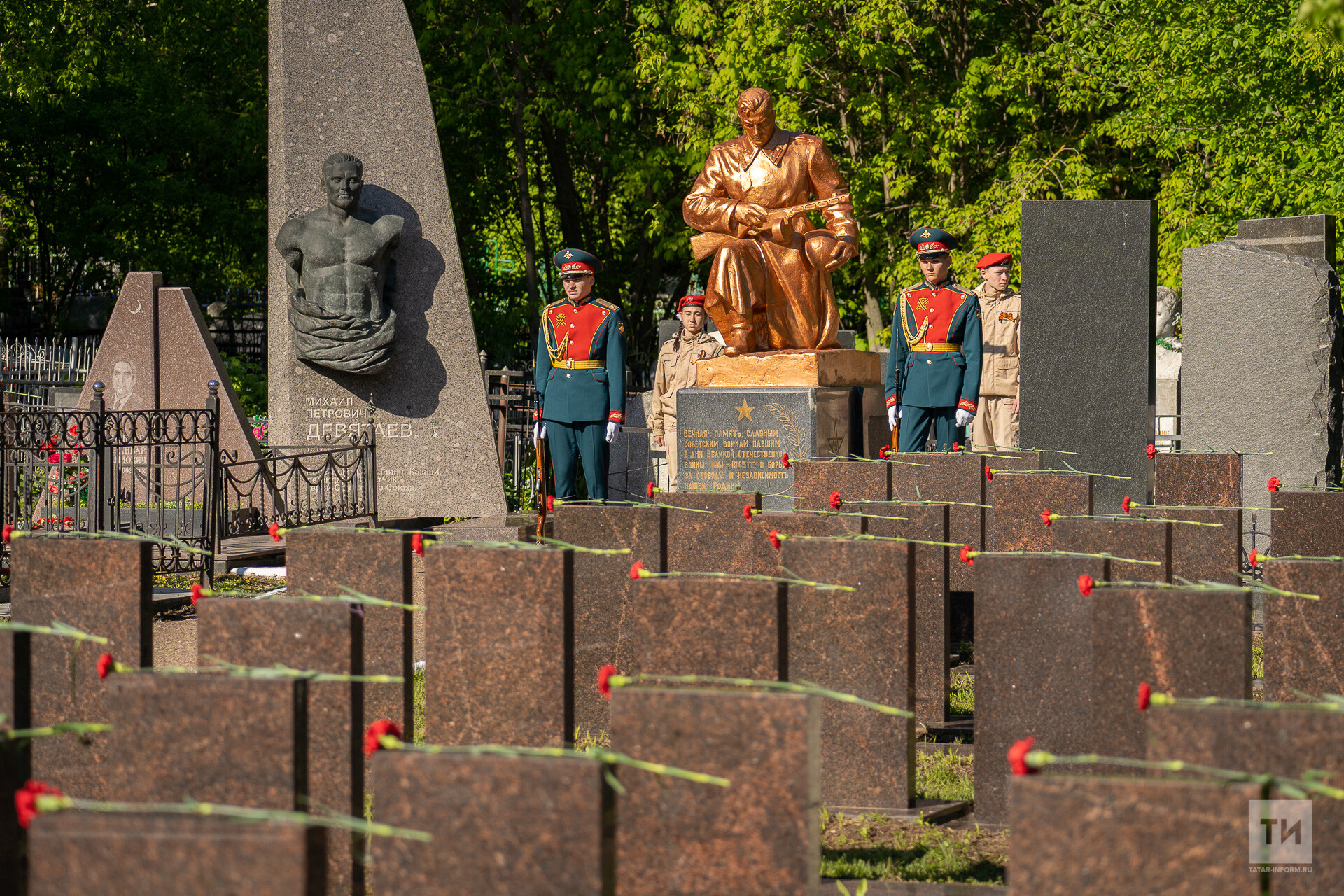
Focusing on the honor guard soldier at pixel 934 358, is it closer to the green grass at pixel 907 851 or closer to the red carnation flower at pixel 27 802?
the green grass at pixel 907 851

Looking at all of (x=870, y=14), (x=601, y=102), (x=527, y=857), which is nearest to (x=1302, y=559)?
(x=527, y=857)

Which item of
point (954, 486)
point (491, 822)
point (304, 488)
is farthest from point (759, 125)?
point (491, 822)

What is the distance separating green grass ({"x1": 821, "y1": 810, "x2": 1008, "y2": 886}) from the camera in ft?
13.0

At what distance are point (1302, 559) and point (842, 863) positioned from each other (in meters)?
1.62

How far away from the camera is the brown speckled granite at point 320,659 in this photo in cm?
336

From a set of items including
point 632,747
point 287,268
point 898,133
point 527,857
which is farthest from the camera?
point 898,133

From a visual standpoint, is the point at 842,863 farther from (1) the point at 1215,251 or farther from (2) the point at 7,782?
(1) the point at 1215,251

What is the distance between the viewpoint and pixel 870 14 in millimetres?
17969

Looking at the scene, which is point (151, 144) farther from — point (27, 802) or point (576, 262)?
point (27, 802)

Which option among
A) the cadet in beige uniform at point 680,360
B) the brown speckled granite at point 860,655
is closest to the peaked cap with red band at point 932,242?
the cadet in beige uniform at point 680,360

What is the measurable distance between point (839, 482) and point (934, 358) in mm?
3373

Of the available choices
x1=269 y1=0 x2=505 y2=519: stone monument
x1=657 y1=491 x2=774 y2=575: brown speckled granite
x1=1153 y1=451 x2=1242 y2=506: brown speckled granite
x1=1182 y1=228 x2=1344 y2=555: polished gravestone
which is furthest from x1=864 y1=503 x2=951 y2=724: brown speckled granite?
x1=269 y1=0 x2=505 y2=519: stone monument

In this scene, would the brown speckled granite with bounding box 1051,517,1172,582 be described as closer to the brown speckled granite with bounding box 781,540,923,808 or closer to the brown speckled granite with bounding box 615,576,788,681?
the brown speckled granite with bounding box 781,540,923,808

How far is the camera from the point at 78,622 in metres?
3.96
